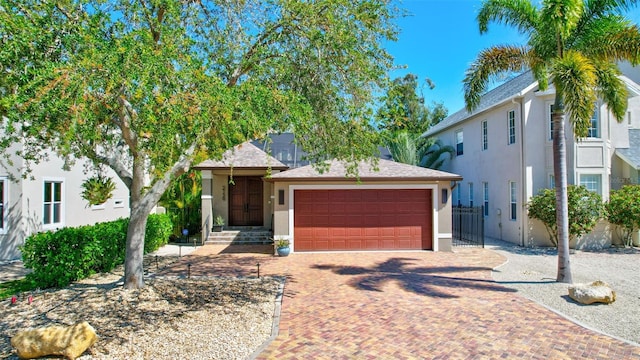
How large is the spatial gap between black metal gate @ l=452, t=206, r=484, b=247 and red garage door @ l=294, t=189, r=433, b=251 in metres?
2.68

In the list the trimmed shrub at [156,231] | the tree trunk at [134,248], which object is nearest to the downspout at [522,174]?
the tree trunk at [134,248]

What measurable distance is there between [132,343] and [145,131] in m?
3.28

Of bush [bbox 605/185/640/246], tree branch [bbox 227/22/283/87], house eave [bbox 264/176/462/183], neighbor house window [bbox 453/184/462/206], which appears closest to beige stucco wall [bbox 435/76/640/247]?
bush [bbox 605/185/640/246]

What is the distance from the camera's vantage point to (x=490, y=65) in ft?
34.9

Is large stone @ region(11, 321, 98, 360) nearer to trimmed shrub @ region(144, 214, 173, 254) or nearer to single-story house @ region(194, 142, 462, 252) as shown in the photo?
trimmed shrub @ region(144, 214, 173, 254)

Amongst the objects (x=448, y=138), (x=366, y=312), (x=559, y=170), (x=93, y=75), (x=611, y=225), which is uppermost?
(x=448, y=138)

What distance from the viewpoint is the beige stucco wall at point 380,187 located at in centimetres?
1392

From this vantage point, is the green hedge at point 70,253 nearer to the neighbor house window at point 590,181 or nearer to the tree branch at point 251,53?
the tree branch at point 251,53

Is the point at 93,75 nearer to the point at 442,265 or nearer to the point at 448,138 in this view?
the point at 442,265

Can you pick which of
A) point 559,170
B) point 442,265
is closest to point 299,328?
point 442,265

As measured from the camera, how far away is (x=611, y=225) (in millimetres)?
14984

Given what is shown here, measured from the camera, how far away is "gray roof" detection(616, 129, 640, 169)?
1517 centimetres

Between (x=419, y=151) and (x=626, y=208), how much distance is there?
11.1 m

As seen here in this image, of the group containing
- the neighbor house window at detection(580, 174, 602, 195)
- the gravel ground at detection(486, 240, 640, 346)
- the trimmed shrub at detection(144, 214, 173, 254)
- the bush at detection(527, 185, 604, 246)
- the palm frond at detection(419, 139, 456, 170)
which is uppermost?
the palm frond at detection(419, 139, 456, 170)
